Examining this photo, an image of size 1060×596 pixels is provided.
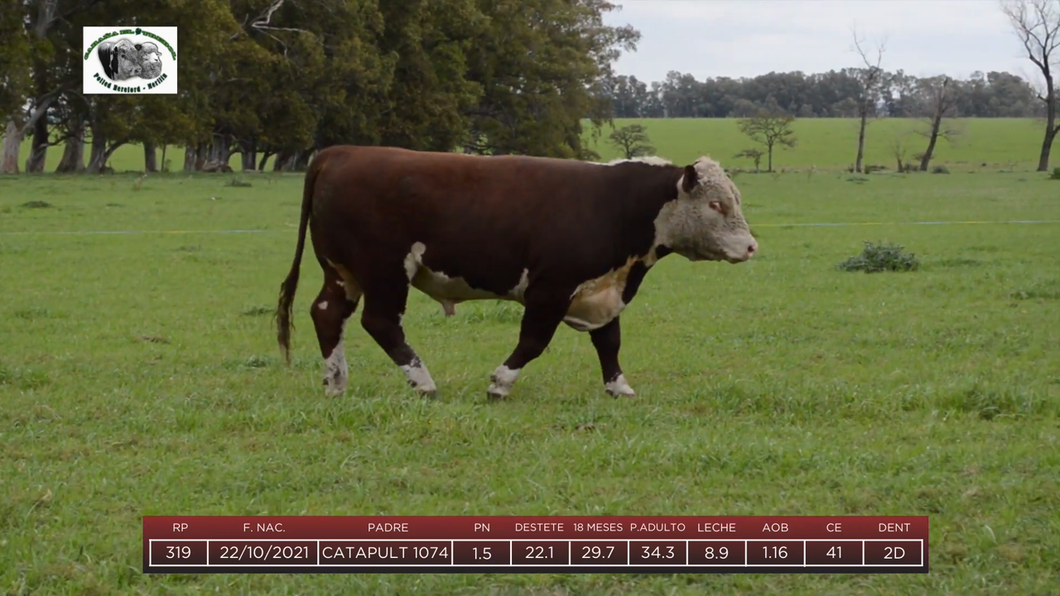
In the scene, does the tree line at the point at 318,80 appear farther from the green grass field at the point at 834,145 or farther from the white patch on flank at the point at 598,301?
the white patch on flank at the point at 598,301

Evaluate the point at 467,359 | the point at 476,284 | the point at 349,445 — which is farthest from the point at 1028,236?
the point at 349,445

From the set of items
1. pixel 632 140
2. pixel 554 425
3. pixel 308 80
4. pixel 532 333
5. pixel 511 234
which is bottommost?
pixel 554 425

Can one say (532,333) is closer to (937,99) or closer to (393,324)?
(393,324)

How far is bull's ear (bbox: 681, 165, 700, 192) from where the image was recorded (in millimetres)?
7738

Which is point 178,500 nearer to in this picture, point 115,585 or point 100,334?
point 115,585

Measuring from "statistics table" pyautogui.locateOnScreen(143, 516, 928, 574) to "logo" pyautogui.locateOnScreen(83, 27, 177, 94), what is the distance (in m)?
34.4

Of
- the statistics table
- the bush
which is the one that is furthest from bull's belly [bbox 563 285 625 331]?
the bush

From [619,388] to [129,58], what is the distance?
35968 millimetres

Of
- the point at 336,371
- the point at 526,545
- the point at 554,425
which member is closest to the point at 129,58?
the point at 336,371

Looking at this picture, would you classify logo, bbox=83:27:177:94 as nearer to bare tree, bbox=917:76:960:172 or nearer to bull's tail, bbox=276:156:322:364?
bull's tail, bbox=276:156:322:364

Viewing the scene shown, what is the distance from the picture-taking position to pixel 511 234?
768cm

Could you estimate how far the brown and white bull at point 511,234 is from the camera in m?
7.69

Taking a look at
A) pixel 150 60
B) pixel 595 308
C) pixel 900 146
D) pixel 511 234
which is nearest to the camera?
pixel 511 234

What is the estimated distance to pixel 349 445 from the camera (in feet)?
20.7
